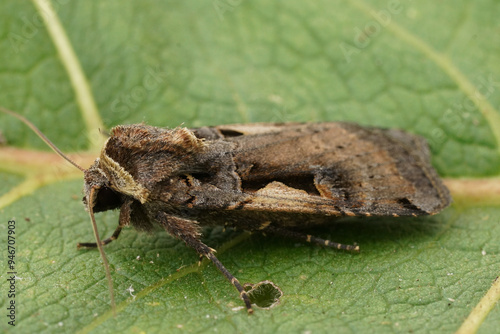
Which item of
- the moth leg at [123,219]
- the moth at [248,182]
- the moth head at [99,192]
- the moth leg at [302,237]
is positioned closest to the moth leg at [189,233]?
the moth at [248,182]

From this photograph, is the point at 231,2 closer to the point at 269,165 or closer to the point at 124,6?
the point at 124,6

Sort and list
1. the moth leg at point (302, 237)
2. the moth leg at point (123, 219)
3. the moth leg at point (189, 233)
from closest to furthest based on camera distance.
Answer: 1. the moth leg at point (189, 233)
2. the moth leg at point (123, 219)
3. the moth leg at point (302, 237)

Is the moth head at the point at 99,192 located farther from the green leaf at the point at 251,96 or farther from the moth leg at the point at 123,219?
the green leaf at the point at 251,96

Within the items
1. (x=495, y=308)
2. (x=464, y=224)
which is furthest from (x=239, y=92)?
(x=495, y=308)

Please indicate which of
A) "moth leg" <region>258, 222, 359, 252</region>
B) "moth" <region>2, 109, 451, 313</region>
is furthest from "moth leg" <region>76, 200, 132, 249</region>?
"moth leg" <region>258, 222, 359, 252</region>

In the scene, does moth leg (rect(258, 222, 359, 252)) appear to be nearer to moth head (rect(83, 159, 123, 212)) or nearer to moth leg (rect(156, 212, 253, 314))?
moth leg (rect(156, 212, 253, 314))

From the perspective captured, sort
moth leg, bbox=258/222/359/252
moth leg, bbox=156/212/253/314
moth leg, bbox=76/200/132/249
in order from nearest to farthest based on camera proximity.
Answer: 1. moth leg, bbox=156/212/253/314
2. moth leg, bbox=76/200/132/249
3. moth leg, bbox=258/222/359/252

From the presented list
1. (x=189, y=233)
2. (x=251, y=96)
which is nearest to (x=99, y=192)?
(x=189, y=233)
